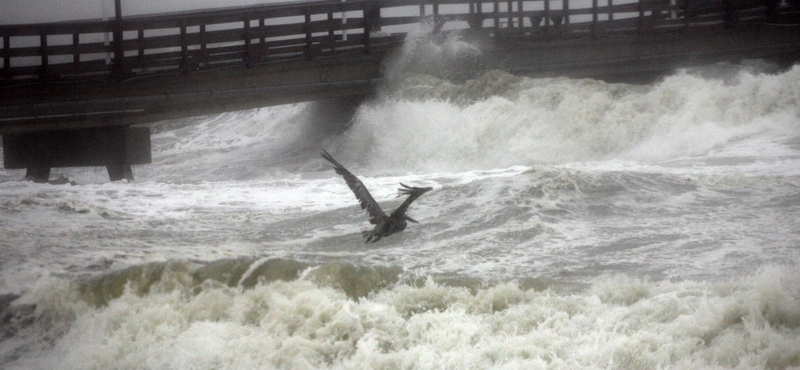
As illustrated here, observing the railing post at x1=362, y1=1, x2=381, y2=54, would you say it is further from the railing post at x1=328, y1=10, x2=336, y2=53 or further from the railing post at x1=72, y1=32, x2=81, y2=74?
the railing post at x1=72, y1=32, x2=81, y2=74

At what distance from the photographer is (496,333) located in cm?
455

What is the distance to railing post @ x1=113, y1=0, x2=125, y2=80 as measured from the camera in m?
10.8

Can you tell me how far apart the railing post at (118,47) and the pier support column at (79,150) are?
0.75 metres

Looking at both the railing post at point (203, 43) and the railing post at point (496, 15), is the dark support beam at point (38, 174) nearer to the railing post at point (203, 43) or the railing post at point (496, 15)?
the railing post at point (203, 43)

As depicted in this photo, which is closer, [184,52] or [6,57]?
[6,57]

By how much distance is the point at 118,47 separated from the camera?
1080 cm

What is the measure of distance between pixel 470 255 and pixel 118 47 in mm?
6697

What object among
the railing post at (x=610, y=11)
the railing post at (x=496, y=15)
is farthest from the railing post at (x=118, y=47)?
the railing post at (x=610, y=11)

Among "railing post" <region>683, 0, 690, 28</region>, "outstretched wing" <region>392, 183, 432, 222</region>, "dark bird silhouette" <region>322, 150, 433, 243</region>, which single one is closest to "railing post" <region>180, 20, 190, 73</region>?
"dark bird silhouette" <region>322, 150, 433, 243</region>

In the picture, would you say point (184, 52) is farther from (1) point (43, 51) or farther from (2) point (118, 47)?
(1) point (43, 51)

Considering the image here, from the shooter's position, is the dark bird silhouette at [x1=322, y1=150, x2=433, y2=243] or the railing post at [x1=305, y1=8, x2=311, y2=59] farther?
the railing post at [x1=305, y1=8, x2=311, y2=59]

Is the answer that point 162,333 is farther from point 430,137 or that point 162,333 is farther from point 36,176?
point 430,137

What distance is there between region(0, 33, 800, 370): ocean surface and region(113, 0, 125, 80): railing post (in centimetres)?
141

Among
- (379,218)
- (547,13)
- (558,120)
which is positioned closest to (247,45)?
(558,120)
